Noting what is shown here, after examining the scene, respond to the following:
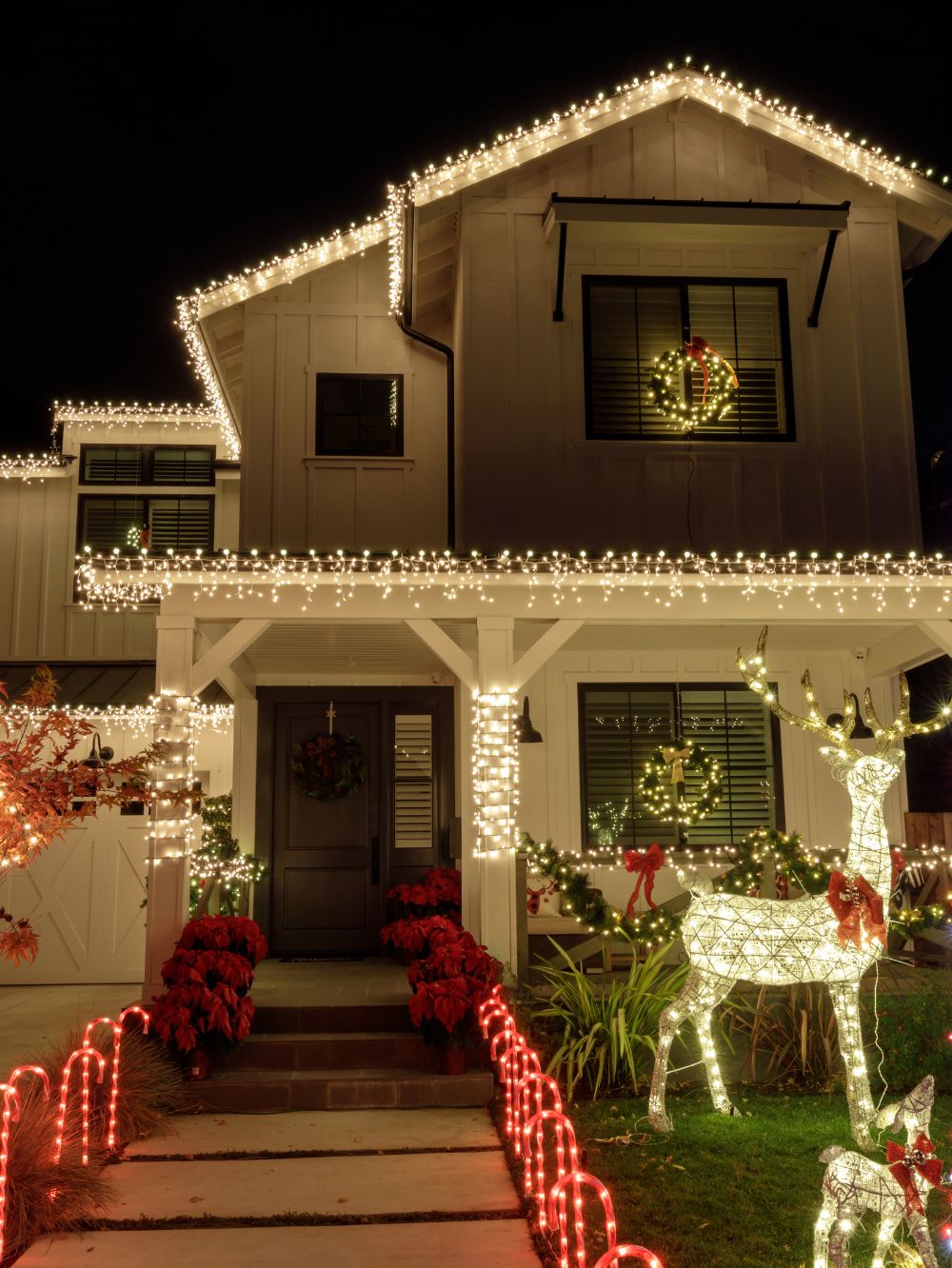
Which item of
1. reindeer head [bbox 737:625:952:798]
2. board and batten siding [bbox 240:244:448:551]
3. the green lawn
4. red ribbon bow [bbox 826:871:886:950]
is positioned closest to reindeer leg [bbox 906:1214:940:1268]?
the green lawn

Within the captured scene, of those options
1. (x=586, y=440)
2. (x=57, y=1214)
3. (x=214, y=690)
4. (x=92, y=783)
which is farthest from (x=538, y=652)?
(x=214, y=690)

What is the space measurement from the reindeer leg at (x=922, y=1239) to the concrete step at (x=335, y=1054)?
14.5 feet

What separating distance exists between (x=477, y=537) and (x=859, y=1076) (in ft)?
18.2

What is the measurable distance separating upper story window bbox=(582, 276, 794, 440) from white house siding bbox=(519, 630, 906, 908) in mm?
2154

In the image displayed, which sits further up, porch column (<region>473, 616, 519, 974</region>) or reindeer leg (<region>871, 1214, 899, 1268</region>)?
porch column (<region>473, 616, 519, 974</region>)

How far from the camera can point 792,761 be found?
1146cm

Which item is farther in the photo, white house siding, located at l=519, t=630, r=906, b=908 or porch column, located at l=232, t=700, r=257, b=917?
porch column, located at l=232, t=700, r=257, b=917

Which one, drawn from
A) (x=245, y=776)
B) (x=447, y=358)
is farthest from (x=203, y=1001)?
(x=447, y=358)

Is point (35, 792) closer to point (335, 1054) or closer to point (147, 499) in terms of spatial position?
point (335, 1054)

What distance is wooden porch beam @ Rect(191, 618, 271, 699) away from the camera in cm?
866

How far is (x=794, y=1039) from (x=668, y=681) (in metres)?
4.34

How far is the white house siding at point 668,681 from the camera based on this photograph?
11.2 meters

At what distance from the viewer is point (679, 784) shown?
11.0 metres

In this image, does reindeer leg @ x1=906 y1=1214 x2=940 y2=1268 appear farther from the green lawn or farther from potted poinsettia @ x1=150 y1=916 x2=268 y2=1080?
potted poinsettia @ x1=150 y1=916 x2=268 y2=1080
